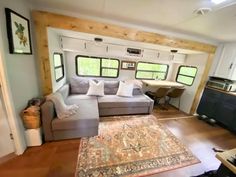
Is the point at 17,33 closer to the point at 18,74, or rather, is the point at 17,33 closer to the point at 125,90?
the point at 18,74

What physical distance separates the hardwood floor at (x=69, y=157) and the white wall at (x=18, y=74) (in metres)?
0.24

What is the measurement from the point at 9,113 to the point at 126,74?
328 cm

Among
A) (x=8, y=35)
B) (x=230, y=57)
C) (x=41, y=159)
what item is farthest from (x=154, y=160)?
(x=230, y=57)

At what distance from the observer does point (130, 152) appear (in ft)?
6.80

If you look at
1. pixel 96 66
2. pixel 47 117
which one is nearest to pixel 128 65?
pixel 96 66

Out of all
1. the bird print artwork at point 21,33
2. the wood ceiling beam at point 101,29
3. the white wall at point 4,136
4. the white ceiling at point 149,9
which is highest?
the white ceiling at point 149,9

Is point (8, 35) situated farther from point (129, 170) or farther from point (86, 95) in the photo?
point (129, 170)

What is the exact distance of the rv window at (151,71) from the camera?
4352mm

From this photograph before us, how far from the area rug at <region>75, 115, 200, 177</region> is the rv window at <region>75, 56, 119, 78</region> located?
68.2 inches

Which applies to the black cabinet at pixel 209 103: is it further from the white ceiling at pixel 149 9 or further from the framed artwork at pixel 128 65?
the framed artwork at pixel 128 65

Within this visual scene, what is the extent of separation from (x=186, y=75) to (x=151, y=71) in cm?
127

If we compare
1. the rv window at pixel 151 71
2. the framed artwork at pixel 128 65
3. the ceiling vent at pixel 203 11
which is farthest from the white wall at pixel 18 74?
the rv window at pixel 151 71

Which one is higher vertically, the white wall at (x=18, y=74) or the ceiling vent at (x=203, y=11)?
the ceiling vent at (x=203, y=11)

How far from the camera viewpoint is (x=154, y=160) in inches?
77.2
